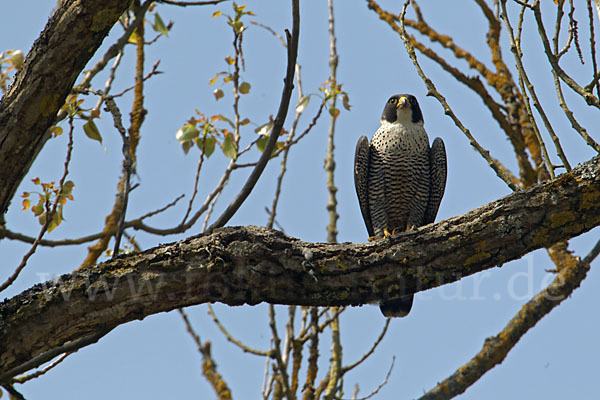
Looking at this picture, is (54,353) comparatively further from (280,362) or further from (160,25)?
(160,25)

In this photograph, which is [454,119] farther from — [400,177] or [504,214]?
[400,177]

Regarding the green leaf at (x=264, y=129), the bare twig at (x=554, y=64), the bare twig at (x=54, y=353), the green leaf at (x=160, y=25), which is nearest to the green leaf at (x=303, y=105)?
the green leaf at (x=264, y=129)

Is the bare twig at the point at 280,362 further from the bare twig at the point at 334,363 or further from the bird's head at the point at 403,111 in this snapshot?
the bird's head at the point at 403,111

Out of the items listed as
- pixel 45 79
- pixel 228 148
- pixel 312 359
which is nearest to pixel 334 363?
pixel 312 359

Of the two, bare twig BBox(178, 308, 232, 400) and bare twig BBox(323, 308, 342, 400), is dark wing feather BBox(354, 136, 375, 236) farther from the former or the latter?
bare twig BBox(178, 308, 232, 400)

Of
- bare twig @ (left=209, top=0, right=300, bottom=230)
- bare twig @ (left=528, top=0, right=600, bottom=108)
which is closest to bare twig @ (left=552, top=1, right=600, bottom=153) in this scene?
bare twig @ (left=528, top=0, right=600, bottom=108)

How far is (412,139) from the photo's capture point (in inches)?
253

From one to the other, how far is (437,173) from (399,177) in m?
0.40

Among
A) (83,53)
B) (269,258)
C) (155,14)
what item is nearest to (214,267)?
(269,258)

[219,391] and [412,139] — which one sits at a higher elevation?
[412,139]

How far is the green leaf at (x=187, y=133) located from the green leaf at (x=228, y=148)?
0.25 meters

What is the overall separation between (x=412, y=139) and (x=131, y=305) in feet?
12.9

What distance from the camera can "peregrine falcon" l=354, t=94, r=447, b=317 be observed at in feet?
20.8

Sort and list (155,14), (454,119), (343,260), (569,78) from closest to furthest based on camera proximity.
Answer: (343,260) < (569,78) < (454,119) < (155,14)
